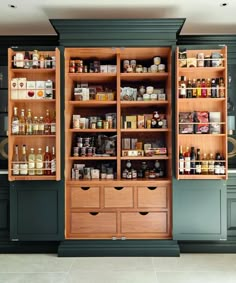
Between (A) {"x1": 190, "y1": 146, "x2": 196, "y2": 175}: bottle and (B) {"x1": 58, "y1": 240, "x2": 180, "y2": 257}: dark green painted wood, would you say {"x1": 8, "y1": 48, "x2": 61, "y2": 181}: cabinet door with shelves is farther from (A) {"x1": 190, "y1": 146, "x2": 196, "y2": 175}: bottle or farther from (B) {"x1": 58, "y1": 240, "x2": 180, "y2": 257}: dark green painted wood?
(A) {"x1": 190, "y1": 146, "x2": 196, "y2": 175}: bottle

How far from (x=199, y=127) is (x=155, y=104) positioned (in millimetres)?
635

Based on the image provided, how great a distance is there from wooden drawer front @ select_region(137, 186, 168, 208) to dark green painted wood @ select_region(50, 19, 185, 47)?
1.71 metres

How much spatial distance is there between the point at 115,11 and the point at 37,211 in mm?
2492

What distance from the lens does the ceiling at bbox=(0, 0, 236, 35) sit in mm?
3590

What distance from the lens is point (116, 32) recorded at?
3.86 metres

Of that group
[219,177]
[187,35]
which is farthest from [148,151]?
[187,35]

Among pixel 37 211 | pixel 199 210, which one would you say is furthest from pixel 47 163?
pixel 199 210

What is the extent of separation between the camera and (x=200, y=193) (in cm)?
385

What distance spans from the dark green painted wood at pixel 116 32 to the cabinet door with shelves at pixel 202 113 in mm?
281

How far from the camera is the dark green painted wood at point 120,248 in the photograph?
3840mm

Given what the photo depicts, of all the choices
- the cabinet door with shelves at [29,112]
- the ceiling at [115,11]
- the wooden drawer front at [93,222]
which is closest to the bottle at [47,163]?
the cabinet door with shelves at [29,112]

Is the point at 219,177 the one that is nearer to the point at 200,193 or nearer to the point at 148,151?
the point at 200,193

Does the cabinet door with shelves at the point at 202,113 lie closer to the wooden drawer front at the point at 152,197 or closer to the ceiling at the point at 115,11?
the wooden drawer front at the point at 152,197

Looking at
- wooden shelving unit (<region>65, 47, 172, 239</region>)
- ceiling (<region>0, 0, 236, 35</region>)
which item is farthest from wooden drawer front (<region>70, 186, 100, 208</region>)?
ceiling (<region>0, 0, 236, 35</region>)
